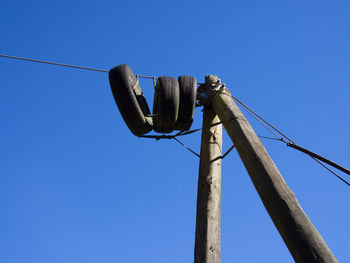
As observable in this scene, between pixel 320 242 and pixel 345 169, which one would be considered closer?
pixel 320 242

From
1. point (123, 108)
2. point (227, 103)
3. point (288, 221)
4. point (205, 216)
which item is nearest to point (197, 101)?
point (227, 103)

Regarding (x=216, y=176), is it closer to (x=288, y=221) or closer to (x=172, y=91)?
(x=172, y=91)

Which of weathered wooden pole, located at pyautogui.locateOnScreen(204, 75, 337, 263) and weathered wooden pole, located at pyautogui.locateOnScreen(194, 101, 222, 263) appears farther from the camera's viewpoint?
weathered wooden pole, located at pyautogui.locateOnScreen(194, 101, 222, 263)

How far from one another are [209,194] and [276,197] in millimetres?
1406

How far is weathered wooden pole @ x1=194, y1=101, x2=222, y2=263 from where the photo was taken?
3.74 metres

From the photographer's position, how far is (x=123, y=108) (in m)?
4.30

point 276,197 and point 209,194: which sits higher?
point 209,194

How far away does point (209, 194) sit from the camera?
4.10 meters

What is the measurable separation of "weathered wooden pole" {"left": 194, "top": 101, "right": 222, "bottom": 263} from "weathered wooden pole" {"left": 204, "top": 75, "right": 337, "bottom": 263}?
58 centimetres

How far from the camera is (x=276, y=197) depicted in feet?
9.05

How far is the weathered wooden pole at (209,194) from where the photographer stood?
374 cm

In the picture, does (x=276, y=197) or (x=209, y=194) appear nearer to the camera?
(x=276, y=197)

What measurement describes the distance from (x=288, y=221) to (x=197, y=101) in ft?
7.81

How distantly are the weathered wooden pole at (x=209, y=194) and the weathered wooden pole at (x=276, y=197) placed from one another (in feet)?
1.91
